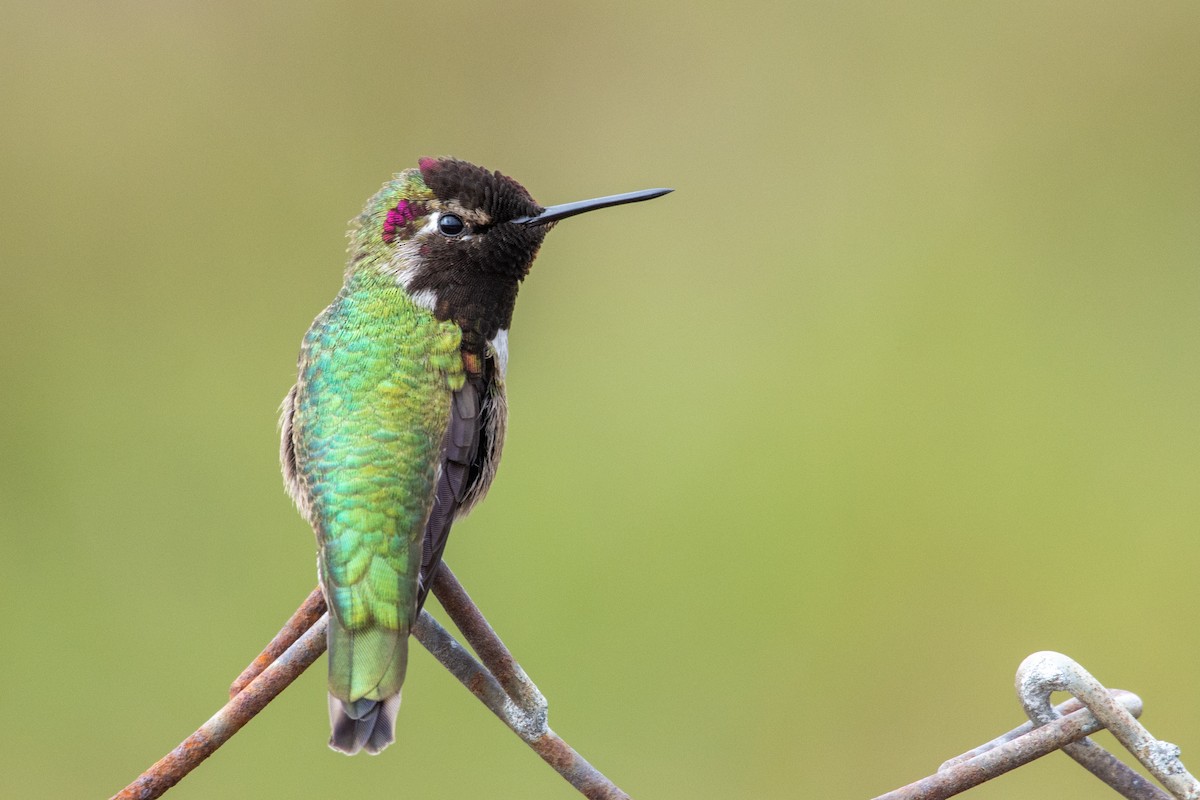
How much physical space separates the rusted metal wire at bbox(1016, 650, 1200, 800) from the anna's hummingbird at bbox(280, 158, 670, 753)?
2.55ft

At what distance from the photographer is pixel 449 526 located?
221cm

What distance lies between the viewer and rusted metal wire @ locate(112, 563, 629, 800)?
5.12ft

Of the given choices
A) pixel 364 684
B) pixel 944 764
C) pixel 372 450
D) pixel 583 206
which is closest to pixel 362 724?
pixel 364 684

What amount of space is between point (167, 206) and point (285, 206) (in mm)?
470

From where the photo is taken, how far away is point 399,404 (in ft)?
7.48

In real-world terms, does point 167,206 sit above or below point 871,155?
below

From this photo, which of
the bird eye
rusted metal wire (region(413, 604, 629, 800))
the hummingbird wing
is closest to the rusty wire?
rusted metal wire (region(413, 604, 629, 800))

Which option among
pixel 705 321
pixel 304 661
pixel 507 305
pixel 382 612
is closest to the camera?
pixel 304 661

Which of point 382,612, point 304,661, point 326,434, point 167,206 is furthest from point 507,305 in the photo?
point 167,206

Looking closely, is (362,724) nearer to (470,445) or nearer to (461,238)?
(470,445)

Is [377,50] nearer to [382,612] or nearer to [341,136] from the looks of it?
[341,136]

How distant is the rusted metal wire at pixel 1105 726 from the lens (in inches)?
59.7

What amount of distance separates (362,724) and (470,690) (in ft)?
0.80

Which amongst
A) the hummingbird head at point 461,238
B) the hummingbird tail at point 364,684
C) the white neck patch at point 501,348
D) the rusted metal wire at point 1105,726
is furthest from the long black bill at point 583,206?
the rusted metal wire at point 1105,726
